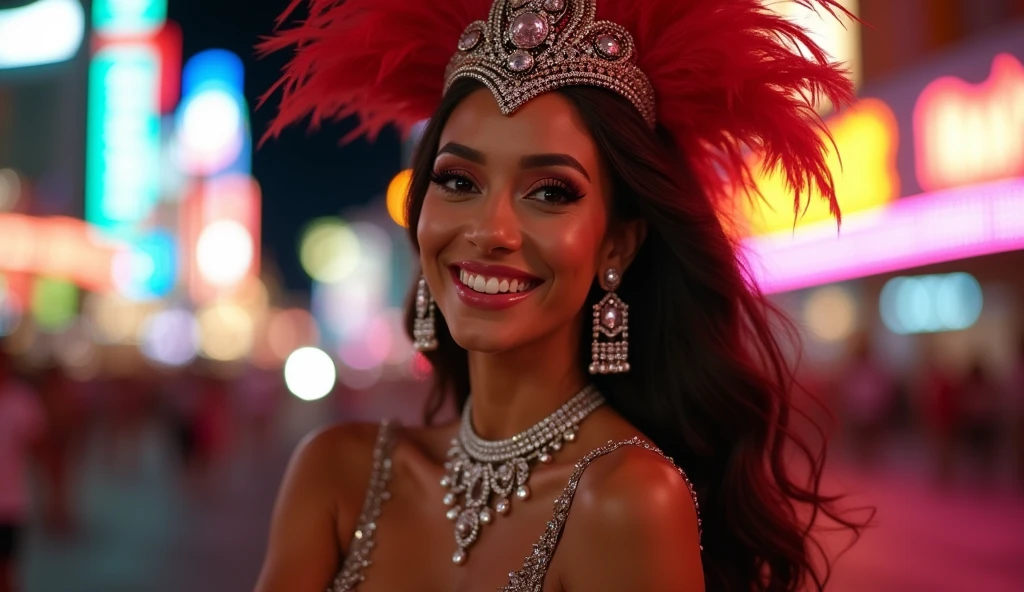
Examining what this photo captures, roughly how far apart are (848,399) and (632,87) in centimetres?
956

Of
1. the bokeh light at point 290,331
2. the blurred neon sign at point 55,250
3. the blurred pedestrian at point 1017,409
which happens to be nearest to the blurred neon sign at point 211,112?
the blurred neon sign at point 55,250

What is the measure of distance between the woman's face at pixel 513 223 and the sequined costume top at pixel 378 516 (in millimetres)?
270

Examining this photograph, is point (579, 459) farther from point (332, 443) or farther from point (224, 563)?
point (224, 563)

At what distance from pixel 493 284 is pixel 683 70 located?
0.58 metres

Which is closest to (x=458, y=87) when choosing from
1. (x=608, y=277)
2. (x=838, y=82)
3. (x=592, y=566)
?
(x=608, y=277)

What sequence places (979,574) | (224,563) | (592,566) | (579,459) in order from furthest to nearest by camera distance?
(224,563) < (979,574) < (579,459) < (592,566)

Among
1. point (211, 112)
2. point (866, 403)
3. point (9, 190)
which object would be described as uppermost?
point (211, 112)

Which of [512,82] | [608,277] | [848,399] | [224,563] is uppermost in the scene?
[512,82]

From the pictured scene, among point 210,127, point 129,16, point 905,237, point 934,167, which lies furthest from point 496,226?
point 210,127

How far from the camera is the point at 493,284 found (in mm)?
1854

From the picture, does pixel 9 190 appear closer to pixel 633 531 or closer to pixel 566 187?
pixel 566 187

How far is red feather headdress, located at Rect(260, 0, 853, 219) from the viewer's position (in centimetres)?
194

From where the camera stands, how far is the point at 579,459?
6.36ft

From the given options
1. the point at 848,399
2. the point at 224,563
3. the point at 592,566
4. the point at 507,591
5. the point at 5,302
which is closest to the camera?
the point at 592,566
